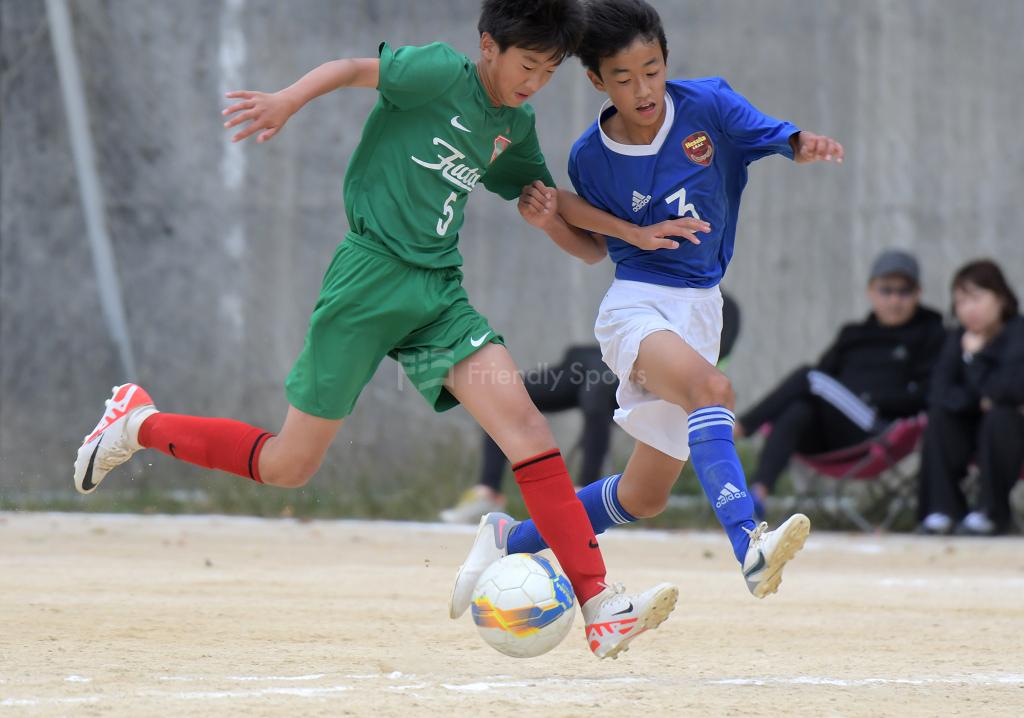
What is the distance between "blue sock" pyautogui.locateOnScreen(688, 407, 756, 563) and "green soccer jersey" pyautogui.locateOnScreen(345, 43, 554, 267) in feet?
2.92

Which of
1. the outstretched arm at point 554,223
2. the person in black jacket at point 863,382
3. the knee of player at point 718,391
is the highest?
the outstretched arm at point 554,223

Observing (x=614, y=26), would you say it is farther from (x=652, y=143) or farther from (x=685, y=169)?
(x=685, y=169)

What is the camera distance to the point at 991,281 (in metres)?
8.20

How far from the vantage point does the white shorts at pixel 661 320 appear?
4.57 metres

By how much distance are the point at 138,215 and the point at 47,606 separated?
501 centimetres

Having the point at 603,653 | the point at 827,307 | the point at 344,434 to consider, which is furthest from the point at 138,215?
the point at 603,653

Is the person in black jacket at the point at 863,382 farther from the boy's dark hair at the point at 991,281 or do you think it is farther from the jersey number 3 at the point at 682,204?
the jersey number 3 at the point at 682,204

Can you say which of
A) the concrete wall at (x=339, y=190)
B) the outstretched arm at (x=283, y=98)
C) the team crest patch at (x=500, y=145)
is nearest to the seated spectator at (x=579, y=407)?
the concrete wall at (x=339, y=190)

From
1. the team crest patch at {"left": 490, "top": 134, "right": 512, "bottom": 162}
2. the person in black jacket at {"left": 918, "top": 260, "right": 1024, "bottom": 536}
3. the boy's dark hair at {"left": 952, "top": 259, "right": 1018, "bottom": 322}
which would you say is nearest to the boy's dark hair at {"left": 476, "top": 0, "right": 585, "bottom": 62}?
the team crest patch at {"left": 490, "top": 134, "right": 512, "bottom": 162}

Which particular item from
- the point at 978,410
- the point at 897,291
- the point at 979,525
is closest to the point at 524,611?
the point at 979,525

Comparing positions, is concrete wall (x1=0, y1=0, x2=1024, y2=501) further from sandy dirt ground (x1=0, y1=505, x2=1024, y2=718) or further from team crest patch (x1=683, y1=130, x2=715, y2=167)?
team crest patch (x1=683, y1=130, x2=715, y2=167)

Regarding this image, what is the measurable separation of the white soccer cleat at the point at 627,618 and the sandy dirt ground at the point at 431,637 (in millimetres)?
89

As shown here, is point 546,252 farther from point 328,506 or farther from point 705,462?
point 705,462

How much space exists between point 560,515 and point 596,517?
2.25 ft
